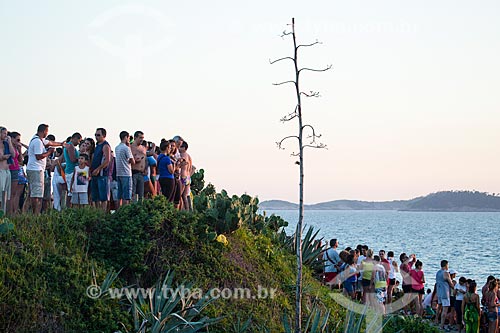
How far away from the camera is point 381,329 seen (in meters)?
14.3

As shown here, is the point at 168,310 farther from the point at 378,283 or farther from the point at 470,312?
the point at 470,312

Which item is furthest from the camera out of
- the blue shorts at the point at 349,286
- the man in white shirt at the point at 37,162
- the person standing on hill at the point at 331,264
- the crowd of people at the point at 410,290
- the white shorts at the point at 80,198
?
the person standing on hill at the point at 331,264

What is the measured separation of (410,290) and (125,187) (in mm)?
8483

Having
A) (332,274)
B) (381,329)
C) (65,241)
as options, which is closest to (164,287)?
(65,241)

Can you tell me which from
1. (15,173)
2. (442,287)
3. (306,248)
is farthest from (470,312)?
(15,173)

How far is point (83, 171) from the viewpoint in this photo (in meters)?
14.9

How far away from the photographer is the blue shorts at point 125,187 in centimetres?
1501

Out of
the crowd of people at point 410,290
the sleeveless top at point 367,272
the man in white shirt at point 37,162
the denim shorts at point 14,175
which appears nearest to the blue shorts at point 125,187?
the man in white shirt at point 37,162

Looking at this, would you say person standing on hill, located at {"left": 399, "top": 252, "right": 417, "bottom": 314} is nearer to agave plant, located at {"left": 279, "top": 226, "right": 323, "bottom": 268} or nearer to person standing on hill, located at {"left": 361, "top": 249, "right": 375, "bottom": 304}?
person standing on hill, located at {"left": 361, "top": 249, "right": 375, "bottom": 304}

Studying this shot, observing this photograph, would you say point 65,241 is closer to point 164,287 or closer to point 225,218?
point 164,287

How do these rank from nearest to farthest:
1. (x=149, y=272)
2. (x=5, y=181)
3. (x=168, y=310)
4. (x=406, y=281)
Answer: (x=168, y=310), (x=149, y=272), (x=5, y=181), (x=406, y=281)

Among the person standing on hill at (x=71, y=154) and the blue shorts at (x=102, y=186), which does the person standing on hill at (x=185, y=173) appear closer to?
the blue shorts at (x=102, y=186)

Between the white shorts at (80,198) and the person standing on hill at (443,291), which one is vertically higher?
the white shorts at (80,198)

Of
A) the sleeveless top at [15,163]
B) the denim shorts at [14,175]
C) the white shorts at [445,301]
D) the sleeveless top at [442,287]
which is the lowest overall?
the white shorts at [445,301]
